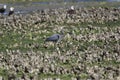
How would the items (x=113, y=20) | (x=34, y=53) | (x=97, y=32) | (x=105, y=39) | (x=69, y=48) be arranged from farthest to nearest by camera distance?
(x=113, y=20) → (x=97, y=32) → (x=105, y=39) → (x=69, y=48) → (x=34, y=53)

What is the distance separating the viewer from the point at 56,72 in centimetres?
1416

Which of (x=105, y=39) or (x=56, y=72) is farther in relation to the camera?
(x=105, y=39)

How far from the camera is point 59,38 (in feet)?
65.6

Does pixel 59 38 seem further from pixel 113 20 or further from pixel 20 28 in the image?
pixel 113 20

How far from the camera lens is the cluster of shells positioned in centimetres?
1407

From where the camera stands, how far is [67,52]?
57.7 feet

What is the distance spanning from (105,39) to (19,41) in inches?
164

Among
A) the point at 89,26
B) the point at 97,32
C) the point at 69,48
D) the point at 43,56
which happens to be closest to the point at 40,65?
the point at 43,56

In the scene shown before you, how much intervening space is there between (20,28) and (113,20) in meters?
6.32

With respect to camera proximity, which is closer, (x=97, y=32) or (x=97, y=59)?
(x=97, y=59)

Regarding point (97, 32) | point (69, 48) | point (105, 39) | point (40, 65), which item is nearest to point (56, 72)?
point (40, 65)

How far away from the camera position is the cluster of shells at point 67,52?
1407 cm

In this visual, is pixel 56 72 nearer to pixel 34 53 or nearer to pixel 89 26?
pixel 34 53

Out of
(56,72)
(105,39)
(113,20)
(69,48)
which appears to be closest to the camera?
(56,72)
